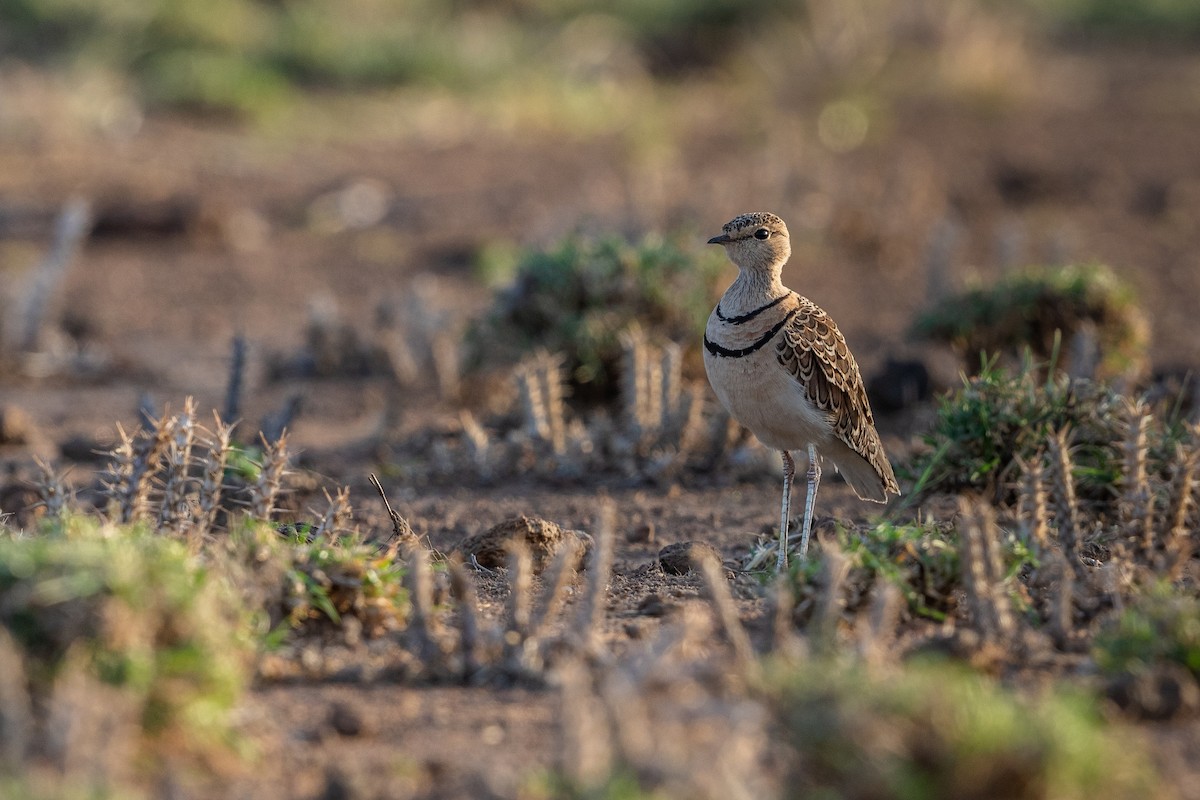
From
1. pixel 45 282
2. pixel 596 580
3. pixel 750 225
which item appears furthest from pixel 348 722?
pixel 45 282

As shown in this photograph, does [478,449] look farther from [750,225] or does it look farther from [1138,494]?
[1138,494]

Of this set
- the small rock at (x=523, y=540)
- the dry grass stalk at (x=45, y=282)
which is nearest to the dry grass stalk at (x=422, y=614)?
the small rock at (x=523, y=540)

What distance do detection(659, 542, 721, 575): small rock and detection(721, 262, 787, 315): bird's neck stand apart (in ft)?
2.51

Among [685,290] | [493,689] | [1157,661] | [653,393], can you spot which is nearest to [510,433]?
[653,393]

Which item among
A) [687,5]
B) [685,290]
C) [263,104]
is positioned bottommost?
[685,290]

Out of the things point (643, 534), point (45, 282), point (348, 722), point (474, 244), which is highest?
point (474, 244)

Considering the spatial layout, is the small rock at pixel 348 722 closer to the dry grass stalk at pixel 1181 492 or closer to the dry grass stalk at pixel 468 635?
the dry grass stalk at pixel 468 635

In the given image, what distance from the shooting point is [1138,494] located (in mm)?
4730

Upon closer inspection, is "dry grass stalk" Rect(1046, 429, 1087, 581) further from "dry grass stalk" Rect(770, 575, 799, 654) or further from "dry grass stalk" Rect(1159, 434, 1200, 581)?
"dry grass stalk" Rect(770, 575, 799, 654)

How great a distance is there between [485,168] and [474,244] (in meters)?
2.30

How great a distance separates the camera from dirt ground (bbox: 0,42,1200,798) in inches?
234

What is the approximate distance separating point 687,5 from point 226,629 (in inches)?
653

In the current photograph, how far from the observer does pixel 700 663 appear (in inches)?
144

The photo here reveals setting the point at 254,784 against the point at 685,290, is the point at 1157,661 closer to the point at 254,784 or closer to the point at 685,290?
the point at 254,784
